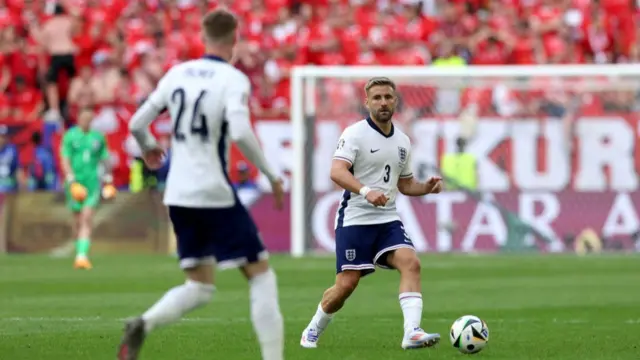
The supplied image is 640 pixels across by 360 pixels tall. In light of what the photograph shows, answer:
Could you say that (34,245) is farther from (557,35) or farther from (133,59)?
(557,35)

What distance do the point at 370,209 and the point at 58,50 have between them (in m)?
17.7

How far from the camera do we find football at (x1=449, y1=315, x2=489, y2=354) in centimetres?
1028

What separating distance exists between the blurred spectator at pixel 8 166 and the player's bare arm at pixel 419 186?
14783 millimetres

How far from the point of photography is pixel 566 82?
25297 millimetres

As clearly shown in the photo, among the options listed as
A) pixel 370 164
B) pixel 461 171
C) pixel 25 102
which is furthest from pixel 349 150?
pixel 25 102

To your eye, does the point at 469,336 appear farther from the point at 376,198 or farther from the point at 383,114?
the point at 383,114

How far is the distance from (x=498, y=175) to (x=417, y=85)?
7.06 feet

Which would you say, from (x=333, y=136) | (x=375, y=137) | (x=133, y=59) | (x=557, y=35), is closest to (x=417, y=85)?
(x=333, y=136)

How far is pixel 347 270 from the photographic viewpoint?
10805 millimetres

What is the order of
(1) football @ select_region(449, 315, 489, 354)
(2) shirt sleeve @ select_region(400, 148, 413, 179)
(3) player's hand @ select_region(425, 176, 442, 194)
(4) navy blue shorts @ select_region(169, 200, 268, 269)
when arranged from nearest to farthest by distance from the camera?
1. (4) navy blue shorts @ select_region(169, 200, 268, 269)
2. (1) football @ select_region(449, 315, 489, 354)
3. (3) player's hand @ select_region(425, 176, 442, 194)
4. (2) shirt sleeve @ select_region(400, 148, 413, 179)

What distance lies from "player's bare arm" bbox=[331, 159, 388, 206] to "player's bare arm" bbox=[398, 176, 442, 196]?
1.66ft

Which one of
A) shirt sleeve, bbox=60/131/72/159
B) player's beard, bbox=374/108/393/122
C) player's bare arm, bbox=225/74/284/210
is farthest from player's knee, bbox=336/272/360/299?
shirt sleeve, bbox=60/131/72/159

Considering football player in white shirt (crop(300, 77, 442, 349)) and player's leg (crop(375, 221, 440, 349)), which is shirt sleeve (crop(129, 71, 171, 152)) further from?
player's leg (crop(375, 221, 440, 349))

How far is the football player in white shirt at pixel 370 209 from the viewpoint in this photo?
1068cm
